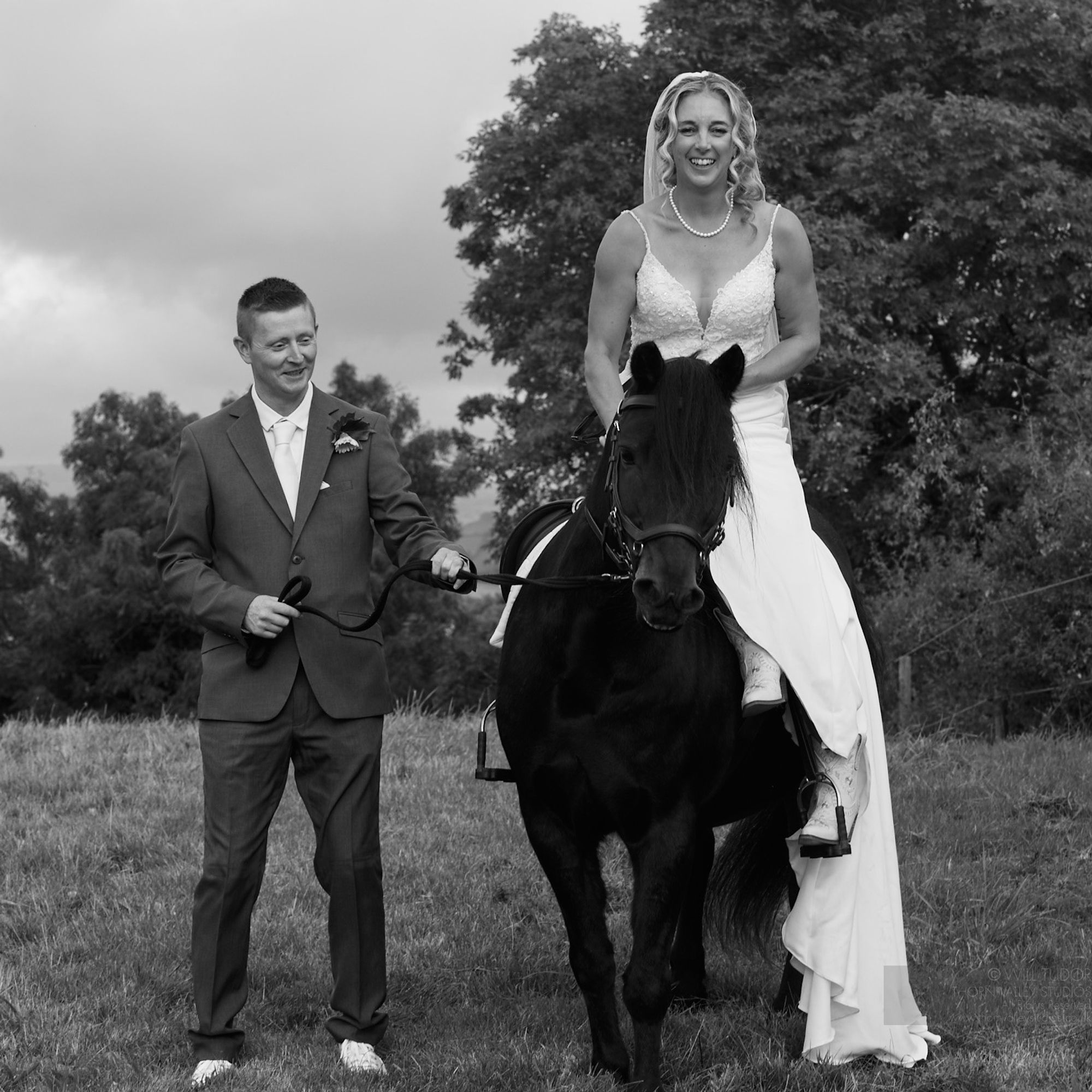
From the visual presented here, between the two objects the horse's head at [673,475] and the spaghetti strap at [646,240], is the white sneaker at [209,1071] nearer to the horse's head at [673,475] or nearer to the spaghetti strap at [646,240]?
the horse's head at [673,475]

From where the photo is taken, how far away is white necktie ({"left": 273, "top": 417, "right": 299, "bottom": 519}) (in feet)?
14.6

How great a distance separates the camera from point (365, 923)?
4453 mm

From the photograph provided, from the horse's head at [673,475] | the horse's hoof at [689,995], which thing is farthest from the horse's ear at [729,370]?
the horse's hoof at [689,995]

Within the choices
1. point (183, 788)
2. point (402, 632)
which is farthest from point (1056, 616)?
point (402, 632)

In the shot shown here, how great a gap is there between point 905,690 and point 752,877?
7.96 m

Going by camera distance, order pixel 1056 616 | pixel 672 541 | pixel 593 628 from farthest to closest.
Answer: pixel 1056 616 < pixel 593 628 < pixel 672 541

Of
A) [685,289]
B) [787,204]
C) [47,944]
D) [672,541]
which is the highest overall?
[787,204]

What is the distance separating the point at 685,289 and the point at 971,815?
4415 millimetres

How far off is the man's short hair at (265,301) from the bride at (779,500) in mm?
995

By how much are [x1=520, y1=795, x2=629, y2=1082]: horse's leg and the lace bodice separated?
1.57 meters

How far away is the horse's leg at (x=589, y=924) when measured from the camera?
436 cm

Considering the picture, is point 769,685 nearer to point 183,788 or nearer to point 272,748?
point 272,748

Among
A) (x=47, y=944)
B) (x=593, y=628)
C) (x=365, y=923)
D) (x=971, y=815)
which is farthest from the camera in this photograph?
(x=971, y=815)

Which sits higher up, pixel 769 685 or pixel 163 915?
pixel 769 685
